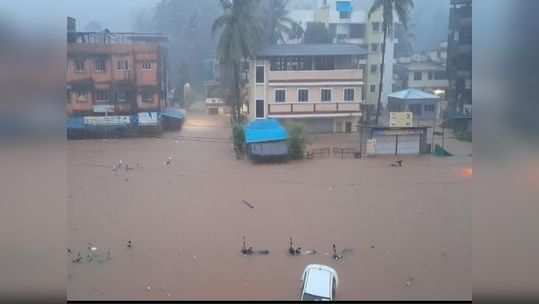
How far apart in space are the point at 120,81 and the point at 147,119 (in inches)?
30.2

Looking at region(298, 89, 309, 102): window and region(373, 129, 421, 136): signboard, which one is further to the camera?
region(298, 89, 309, 102): window

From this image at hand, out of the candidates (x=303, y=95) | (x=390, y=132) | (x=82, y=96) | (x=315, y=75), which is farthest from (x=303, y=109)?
(x=82, y=96)

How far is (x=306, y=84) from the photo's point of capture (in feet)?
26.8

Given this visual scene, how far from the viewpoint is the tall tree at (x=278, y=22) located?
35.3 feet

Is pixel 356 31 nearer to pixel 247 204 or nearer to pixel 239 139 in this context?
pixel 239 139

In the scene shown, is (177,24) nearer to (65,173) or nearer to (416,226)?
(416,226)

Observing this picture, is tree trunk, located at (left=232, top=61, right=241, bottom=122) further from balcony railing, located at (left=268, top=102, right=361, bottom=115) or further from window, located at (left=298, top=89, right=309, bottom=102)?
window, located at (left=298, top=89, right=309, bottom=102)

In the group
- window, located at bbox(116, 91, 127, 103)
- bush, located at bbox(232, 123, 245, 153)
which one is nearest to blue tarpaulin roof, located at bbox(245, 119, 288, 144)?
bush, located at bbox(232, 123, 245, 153)

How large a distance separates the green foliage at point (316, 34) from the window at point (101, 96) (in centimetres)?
497

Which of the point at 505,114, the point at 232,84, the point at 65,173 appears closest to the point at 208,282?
the point at 65,173

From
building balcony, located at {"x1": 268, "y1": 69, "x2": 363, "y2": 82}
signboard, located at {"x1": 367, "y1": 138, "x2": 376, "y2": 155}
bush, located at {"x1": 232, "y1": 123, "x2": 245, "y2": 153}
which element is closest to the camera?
signboard, located at {"x1": 367, "y1": 138, "x2": 376, "y2": 155}

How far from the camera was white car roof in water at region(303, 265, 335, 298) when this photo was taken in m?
2.20

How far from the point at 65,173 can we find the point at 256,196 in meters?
3.89

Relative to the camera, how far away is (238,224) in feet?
12.3
